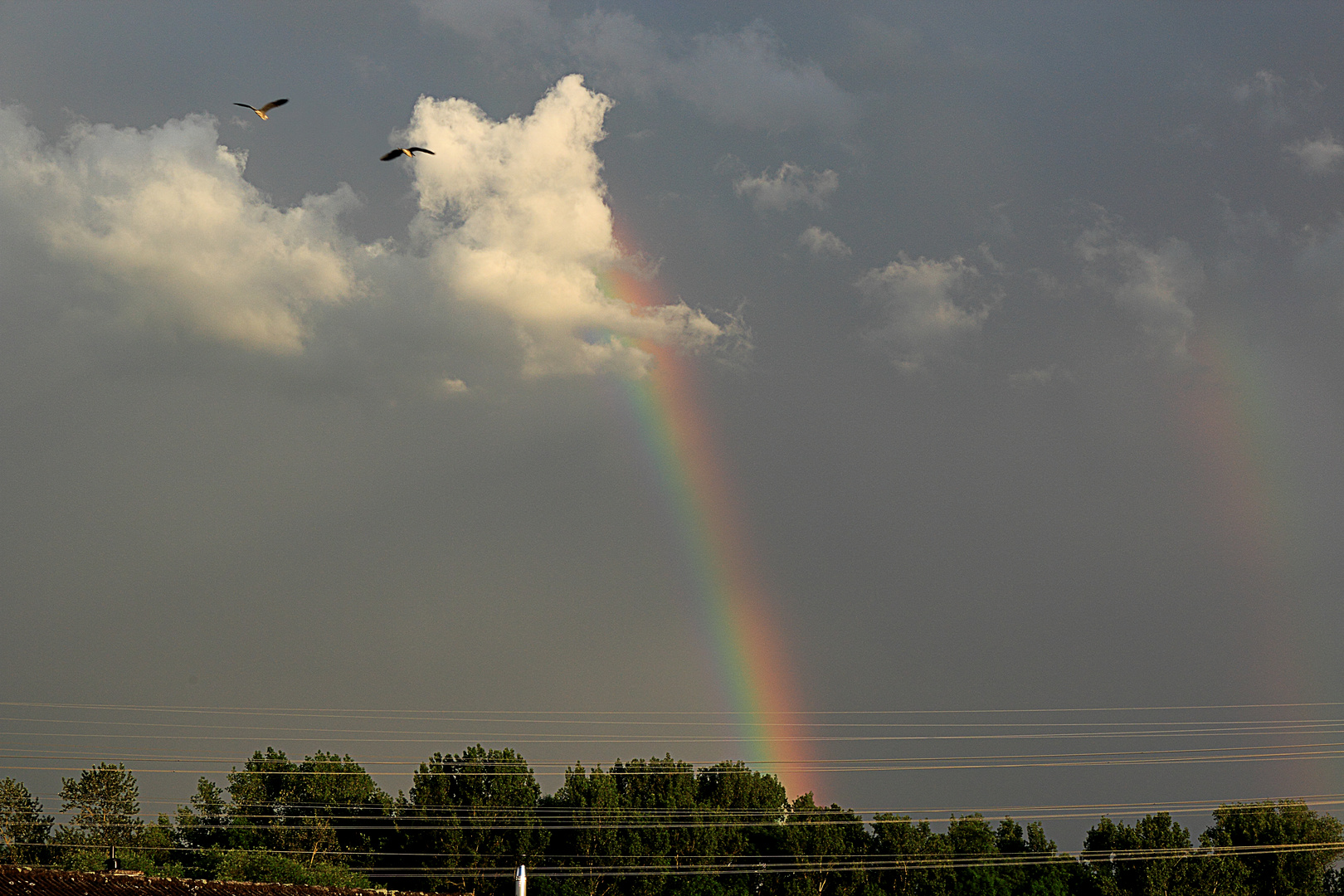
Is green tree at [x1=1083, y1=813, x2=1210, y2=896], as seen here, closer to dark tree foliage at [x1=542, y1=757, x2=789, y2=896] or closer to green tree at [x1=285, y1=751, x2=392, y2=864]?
dark tree foliage at [x1=542, y1=757, x2=789, y2=896]

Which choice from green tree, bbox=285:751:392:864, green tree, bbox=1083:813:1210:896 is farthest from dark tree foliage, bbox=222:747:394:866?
green tree, bbox=1083:813:1210:896

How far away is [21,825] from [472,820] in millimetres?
38947

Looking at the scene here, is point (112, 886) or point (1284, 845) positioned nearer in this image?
point (112, 886)

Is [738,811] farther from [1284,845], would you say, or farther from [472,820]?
[1284,845]

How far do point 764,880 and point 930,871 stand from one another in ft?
42.1


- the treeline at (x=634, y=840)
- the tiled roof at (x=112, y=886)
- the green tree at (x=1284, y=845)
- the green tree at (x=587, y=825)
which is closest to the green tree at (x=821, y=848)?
the treeline at (x=634, y=840)

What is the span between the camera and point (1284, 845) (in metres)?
80.7

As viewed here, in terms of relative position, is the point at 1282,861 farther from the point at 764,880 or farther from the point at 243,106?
the point at 243,106

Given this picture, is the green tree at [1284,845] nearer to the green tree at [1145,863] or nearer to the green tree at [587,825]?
the green tree at [1145,863]

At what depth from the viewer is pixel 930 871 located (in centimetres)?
8356

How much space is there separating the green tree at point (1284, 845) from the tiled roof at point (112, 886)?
68638 mm

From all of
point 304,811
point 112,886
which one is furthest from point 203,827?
point 112,886

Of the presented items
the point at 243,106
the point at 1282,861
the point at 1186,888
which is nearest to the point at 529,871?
the point at 1186,888

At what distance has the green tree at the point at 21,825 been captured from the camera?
282 ft
